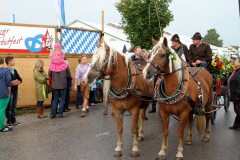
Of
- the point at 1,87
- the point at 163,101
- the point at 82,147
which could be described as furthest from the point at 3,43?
the point at 163,101

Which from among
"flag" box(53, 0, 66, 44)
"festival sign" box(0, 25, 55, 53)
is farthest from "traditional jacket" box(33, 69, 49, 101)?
"flag" box(53, 0, 66, 44)

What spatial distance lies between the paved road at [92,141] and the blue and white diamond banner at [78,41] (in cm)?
308

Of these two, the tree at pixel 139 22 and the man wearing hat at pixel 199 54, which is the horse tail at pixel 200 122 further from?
the tree at pixel 139 22

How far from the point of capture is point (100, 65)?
4137 mm

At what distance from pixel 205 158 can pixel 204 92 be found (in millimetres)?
1233

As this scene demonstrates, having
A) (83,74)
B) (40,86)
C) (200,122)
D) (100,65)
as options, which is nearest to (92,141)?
(100,65)

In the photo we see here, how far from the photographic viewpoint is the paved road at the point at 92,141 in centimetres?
456

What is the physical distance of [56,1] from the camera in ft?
29.5

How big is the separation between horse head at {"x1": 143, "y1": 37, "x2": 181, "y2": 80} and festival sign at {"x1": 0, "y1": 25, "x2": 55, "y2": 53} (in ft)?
19.1

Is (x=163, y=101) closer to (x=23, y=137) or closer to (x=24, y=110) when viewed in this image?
(x=23, y=137)

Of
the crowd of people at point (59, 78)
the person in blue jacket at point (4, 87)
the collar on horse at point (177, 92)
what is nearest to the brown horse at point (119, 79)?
the collar on horse at point (177, 92)

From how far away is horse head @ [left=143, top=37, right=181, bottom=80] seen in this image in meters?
3.70

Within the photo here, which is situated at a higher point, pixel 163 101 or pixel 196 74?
pixel 196 74

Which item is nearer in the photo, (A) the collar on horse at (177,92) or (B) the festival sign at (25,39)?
(A) the collar on horse at (177,92)
